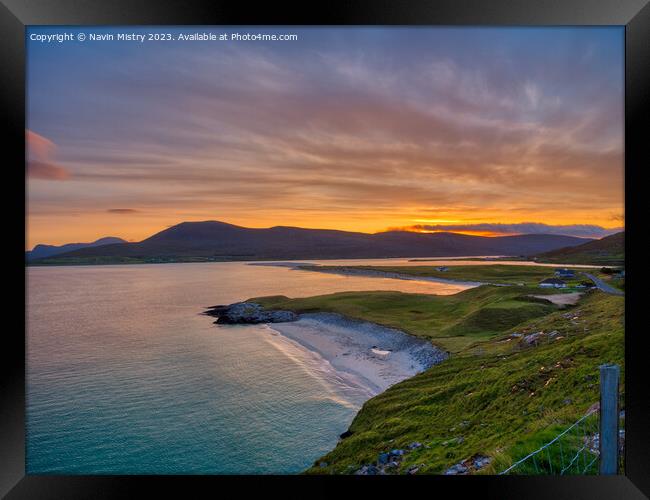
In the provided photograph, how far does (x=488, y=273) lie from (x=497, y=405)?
1543 inches

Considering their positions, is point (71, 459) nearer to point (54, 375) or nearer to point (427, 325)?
point (54, 375)

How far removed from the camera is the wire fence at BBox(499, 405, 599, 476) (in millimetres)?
6086

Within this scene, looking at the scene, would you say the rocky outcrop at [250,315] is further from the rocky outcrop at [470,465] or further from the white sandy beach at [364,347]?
the rocky outcrop at [470,465]

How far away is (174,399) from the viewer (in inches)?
684

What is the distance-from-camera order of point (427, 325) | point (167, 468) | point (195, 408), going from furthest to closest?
point (427, 325) < point (195, 408) < point (167, 468)

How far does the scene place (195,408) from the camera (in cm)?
1616

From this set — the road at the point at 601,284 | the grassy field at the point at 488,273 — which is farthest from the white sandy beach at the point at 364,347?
the grassy field at the point at 488,273

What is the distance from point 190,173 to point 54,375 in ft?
55.5

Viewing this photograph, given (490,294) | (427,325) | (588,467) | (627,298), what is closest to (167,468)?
(588,467)

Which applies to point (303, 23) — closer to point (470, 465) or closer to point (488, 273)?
point (470, 465)

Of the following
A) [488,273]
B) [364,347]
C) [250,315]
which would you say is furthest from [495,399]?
[488,273]

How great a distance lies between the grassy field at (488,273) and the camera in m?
30.3

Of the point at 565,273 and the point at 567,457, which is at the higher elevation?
the point at 565,273

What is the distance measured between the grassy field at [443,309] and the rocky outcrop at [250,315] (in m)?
2.11
